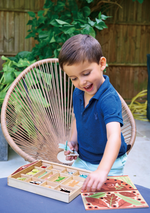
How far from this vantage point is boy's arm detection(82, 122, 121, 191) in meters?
0.61

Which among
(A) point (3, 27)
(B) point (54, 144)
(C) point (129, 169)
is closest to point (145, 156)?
(C) point (129, 169)

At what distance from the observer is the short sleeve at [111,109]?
77 cm

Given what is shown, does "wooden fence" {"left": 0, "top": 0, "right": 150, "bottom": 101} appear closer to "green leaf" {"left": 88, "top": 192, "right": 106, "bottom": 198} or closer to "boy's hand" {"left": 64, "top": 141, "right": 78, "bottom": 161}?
"boy's hand" {"left": 64, "top": 141, "right": 78, "bottom": 161}

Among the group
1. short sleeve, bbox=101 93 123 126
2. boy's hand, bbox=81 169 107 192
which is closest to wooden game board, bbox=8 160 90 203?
boy's hand, bbox=81 169 107 192

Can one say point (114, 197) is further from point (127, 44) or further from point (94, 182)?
point (127, 44)

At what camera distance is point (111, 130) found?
0.74m

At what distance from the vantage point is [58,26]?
2.35m

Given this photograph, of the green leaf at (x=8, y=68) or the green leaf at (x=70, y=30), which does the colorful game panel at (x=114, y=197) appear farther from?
the green leaf at (x=70, y=30)

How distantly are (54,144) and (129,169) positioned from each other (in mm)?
855

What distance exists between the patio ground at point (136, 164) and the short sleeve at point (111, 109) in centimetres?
98

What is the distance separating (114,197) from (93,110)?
0.37 metres

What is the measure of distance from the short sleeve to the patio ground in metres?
0.98

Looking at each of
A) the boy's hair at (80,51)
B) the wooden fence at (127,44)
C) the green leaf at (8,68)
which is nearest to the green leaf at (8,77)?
the green leaf at (8,68)

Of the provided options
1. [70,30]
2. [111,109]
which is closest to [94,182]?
[111,109]
